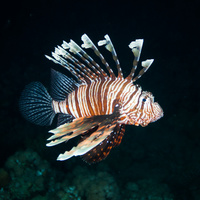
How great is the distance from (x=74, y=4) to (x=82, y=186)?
288 inches

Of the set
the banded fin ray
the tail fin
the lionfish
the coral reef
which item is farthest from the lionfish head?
the coral reef

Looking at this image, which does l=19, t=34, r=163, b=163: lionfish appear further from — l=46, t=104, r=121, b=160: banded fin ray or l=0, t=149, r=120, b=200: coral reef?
l=0, t=149, r=120, b=200: coral reef

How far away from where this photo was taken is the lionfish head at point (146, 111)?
7.09 ft

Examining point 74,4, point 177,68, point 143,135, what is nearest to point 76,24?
point 74,4

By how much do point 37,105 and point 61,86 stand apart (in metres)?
0.67

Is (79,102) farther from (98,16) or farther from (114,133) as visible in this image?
(98,16)

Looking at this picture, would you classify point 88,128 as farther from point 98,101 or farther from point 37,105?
point 37,105

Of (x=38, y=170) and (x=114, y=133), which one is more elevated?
(x=114, y=133)

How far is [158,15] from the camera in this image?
325 inches

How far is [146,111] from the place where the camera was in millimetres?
2170

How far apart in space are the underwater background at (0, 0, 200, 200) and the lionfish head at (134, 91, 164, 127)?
3.72 metres

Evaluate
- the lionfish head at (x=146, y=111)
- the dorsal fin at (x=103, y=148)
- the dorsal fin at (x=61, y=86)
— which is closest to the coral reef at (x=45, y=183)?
the dorsal fin at (x=103, y=148)

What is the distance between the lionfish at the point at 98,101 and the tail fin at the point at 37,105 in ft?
0.63

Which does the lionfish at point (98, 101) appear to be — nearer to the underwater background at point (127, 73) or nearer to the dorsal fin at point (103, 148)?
the dorsal fin at point (103, 148)
